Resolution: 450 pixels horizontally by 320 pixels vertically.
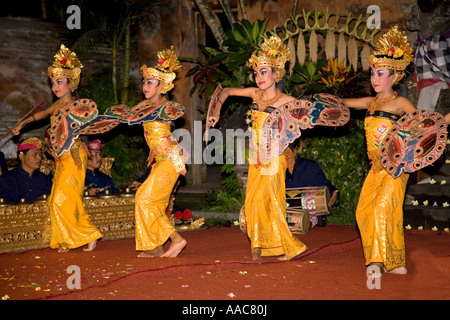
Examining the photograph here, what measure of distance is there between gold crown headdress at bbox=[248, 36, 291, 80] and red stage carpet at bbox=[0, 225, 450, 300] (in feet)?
6.73

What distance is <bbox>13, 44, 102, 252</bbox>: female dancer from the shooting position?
22.5 feet

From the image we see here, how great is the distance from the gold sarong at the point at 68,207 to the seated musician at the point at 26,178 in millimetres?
1101

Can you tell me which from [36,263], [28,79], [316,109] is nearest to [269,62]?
[316,109]

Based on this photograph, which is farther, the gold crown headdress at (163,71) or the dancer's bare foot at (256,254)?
the gold crown headdress at (163,71)

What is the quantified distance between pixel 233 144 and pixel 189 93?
210 cm

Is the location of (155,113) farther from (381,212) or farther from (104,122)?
(381,212)

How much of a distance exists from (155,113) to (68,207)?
1.58m

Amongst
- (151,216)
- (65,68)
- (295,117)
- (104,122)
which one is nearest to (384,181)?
(295,117)

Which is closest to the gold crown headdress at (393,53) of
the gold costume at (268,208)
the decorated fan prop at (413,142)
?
the decorated fan prop at (413,142)

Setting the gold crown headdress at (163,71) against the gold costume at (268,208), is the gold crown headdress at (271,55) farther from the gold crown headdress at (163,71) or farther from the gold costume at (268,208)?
the gold crown headdress at (163,71)

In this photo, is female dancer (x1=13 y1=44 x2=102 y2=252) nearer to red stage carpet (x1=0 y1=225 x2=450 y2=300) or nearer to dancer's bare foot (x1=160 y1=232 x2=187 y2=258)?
red stage carpet (x1=0 y1=225 x2=450 y2=300)

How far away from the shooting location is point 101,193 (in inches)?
329

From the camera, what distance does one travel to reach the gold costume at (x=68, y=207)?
270 inches

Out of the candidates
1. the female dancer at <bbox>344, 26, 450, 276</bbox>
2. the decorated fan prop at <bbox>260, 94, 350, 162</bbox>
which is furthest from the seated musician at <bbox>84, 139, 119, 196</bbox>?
the female dancer at <bbox>344, 26, 450, 276</bbox>
